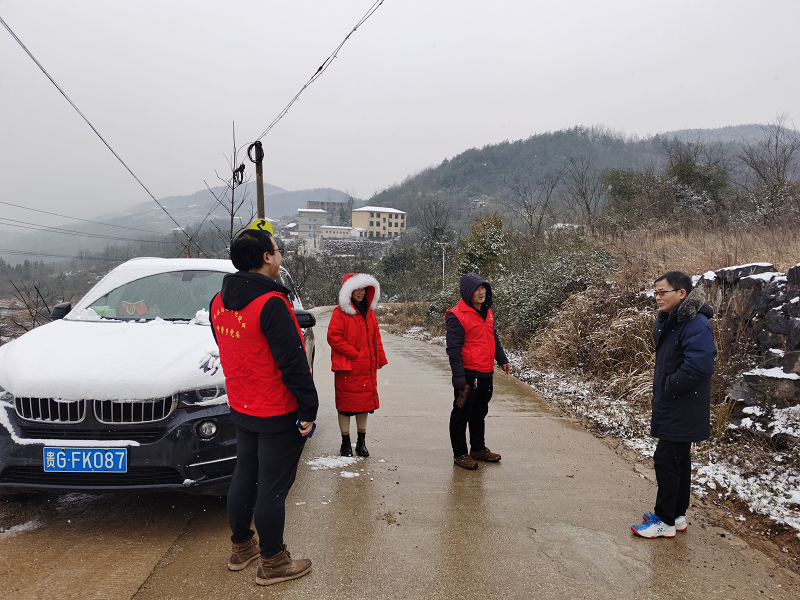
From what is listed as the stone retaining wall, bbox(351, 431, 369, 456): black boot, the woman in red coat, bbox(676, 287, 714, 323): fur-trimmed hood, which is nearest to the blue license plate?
the woman in red coat

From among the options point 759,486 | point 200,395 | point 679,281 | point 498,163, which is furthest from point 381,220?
point 200,395

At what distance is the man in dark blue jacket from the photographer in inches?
116

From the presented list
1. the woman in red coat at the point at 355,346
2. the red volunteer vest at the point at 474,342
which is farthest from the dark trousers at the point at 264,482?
the red volunteer vest at the point at 474,342

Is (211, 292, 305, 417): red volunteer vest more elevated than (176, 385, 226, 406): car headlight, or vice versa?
(211, 292, 305, 417): red volunteer vest

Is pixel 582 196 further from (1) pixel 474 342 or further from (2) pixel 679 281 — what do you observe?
(2) pixel 679 281

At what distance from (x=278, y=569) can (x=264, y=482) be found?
48cm

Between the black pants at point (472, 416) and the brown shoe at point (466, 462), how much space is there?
4 centimetres

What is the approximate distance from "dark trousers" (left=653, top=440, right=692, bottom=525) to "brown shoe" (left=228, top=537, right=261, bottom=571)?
8.27ft

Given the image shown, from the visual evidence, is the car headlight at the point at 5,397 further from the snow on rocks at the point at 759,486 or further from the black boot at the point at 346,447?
the snow on rocks at the point at 759,486

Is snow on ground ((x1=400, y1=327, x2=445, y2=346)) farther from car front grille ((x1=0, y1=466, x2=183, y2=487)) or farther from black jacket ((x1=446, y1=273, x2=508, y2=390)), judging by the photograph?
car front grille ((x1=0, y1=466, x2=183, y2=487))

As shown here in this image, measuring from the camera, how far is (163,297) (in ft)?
14.2

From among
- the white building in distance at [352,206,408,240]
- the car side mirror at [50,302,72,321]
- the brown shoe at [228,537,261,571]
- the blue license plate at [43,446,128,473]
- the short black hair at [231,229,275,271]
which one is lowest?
the brown shoe at [228,537,261,571]

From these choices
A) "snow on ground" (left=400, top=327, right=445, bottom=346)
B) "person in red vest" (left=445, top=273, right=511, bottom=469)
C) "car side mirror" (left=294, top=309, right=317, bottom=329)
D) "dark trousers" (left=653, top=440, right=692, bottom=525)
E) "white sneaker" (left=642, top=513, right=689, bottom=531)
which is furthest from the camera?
"snow on ground" (left=400, top=327, right=445, bottom=346)

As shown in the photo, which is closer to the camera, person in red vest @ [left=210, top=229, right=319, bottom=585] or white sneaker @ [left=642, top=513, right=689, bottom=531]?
person in red vest @ [left=210, top=229, right=319, bottom=585]
